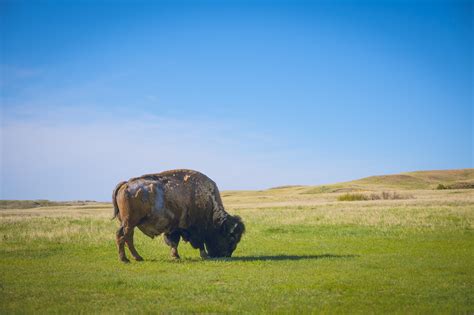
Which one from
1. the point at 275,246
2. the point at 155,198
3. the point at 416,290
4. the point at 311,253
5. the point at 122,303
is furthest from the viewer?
the point at 275,246

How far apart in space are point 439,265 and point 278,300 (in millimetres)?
6549

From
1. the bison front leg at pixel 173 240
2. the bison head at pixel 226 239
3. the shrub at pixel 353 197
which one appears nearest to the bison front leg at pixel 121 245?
the bison front leg at pixel 173 240

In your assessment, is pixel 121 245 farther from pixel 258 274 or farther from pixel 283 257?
pixel 283 257

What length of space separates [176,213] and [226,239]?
2081 millimetres

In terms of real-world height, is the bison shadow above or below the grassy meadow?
below

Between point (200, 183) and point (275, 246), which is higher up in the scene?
point (200, 183)

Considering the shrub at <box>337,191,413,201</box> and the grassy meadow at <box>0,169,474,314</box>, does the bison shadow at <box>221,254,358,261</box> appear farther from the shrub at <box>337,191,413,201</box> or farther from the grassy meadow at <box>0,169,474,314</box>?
the shrub at <box>337,191,413,201</box>

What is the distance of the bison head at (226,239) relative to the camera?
54.1 ft

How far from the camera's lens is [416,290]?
10125 mm

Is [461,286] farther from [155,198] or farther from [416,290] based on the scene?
[155,198]

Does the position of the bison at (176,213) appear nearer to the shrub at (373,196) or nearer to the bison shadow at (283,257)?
the bison shadow at (283,257)

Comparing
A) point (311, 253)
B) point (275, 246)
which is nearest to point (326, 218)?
point (275, 246)

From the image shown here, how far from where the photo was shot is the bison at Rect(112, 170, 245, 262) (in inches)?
599

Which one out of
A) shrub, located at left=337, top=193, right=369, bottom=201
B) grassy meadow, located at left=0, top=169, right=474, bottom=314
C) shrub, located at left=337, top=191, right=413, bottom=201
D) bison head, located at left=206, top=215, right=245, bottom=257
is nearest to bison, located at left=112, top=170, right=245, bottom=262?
bison head, located at left=206, top=215, right=245, bottom=257
